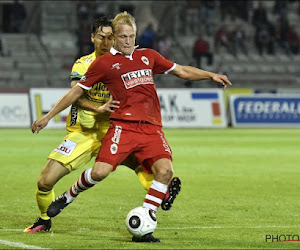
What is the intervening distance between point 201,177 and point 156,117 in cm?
644

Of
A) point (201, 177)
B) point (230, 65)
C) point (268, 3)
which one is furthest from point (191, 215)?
point (268, 3)

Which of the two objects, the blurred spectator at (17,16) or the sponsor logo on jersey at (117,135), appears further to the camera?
the blurred spectator at (17,16)

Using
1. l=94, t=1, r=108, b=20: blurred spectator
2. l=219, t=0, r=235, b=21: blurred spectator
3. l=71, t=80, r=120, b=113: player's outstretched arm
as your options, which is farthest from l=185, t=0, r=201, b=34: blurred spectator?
l=71, t=80, r=120, b=113: player's outstretched arm

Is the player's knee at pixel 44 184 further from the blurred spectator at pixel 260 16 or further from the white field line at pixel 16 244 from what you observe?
the blurred spectator at pixel 260 16

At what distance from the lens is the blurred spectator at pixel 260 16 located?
34375mm

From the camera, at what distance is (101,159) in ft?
24.3

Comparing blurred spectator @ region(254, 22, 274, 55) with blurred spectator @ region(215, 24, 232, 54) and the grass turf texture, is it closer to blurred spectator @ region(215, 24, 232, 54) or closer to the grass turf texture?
blurred spectator @ region(215, 24, 232, 54)

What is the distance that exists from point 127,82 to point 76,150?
1002 mm

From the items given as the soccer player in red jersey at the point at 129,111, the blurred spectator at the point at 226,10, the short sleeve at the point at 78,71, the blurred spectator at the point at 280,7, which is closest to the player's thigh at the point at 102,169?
the soccer player in red jersey at the point at 129,111

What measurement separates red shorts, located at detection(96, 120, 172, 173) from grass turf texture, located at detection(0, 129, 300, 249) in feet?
2.55

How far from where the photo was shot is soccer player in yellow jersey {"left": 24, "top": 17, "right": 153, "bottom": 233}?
25.9ft

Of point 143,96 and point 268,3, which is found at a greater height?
point 143,96

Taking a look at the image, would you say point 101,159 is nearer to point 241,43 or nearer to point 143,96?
point 143,96

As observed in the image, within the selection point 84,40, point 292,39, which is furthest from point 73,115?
point 292,39
